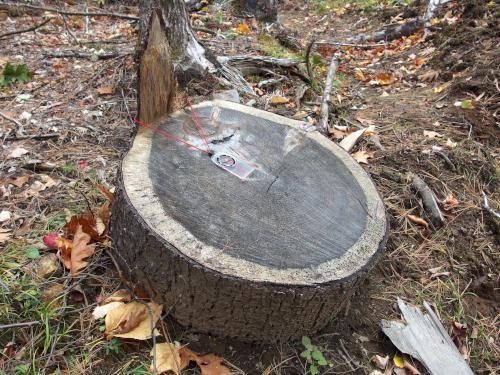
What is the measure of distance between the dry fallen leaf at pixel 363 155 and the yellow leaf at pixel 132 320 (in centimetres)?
168

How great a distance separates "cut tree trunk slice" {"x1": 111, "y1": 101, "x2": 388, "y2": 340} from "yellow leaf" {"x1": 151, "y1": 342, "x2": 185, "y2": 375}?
0.12 m

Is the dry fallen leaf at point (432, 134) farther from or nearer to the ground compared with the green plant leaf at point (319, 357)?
farther from the ground

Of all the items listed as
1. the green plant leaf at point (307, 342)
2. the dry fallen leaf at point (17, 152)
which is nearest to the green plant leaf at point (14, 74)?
the dry fallen leaf at point (17, 152)

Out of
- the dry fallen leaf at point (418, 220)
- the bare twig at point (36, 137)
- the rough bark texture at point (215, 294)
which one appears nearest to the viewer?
the rough bark texture at point (215, 294)

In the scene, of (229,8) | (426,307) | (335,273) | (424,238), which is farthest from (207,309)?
(229,8)

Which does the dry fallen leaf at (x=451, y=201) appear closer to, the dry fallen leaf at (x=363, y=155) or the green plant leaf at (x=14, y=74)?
the dry fallen leaf at (x=363, y=155)

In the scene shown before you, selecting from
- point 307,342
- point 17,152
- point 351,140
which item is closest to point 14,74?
point 17,152

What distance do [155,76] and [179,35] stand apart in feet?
4.46

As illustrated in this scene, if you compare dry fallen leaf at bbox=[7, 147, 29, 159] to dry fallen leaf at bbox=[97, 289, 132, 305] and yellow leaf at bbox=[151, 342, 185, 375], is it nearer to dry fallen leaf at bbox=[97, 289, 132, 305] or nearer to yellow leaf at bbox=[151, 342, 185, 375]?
dry fallen leaf at bbox=[97, 289, 132, 305]

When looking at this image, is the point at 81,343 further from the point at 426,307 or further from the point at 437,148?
the point at 437,148

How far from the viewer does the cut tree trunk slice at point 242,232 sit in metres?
1.34

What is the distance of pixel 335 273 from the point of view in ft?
4.52

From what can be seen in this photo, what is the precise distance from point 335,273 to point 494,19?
4.15m

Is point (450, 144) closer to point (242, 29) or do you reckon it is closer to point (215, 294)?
point (215, 294)
